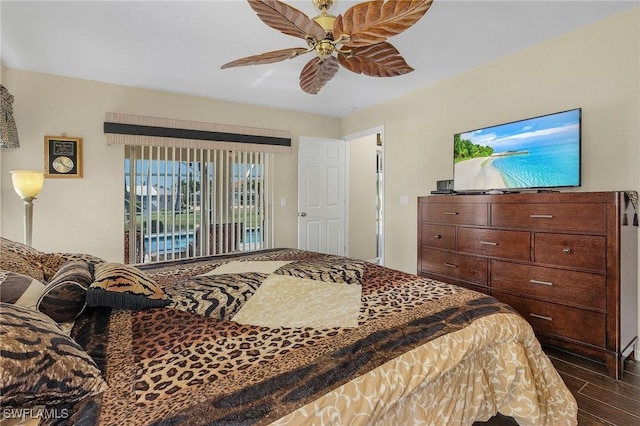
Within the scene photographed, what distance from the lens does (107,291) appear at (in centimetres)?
131

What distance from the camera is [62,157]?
3320mm

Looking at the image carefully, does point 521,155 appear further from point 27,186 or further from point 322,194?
point 27,186

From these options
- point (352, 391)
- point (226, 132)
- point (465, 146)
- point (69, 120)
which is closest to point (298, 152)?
point (226, 132)

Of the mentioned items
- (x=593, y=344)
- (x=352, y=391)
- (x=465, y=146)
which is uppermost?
(x=465, y=146)

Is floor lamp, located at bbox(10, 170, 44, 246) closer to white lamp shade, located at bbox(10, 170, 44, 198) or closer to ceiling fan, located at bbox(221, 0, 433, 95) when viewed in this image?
white lamp shade, located at bbox(10, 170, 44, 198)

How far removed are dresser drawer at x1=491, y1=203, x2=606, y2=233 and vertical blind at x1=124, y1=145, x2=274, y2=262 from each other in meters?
3.03

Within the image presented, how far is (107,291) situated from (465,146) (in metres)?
3.12

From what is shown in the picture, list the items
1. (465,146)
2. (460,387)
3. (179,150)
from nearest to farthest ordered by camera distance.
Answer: (460,387) < (465,146) < (179,150)

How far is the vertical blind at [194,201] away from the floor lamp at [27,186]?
2.89 feet

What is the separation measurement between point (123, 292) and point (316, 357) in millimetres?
902

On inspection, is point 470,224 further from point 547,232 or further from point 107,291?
point 107,291

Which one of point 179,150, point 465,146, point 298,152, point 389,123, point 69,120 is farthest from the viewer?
point 298,152

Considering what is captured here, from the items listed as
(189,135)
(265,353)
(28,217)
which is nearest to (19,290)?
(265,353)

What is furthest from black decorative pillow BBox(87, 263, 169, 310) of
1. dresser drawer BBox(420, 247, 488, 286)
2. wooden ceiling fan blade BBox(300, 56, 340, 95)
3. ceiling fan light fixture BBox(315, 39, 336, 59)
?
dresser drawer BBox(420, 247, 488, 286)
